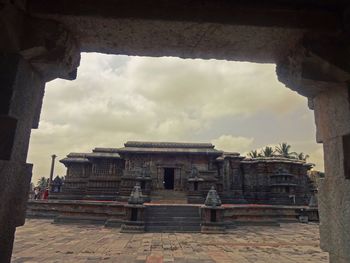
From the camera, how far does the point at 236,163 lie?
88.0 ft

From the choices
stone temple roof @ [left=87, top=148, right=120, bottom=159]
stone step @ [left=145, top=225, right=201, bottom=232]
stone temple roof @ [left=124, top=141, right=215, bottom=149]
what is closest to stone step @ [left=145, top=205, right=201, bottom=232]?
stone step @ [left=145, top=225, right=201, bottom=232]

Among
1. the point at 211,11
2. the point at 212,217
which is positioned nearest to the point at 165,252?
the point at 212,217

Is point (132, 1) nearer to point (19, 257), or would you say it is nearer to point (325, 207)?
point (325, 207)

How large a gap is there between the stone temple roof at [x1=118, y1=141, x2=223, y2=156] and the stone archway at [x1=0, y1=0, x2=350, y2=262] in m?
21.0

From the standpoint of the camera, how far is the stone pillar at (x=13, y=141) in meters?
2.21

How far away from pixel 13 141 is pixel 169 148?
75.0 feet

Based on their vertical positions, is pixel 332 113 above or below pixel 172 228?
above

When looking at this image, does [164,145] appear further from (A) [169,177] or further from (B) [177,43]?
(B) [177,43]

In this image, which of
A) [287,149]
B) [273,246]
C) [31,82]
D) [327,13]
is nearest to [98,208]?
[273,246]

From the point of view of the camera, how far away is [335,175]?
2.57m

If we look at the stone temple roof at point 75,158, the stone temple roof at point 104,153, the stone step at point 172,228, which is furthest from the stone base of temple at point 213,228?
the stone temple roof at point 75,158

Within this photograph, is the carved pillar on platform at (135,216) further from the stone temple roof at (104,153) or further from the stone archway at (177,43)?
the stone temple roof at (104,153)

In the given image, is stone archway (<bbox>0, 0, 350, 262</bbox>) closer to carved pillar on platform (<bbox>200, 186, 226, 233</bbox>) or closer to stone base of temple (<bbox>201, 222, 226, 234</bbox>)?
stone base of temple (<bbox>201, 222, 226, 234</bbox>)

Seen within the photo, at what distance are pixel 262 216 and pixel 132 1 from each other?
14782 mm
